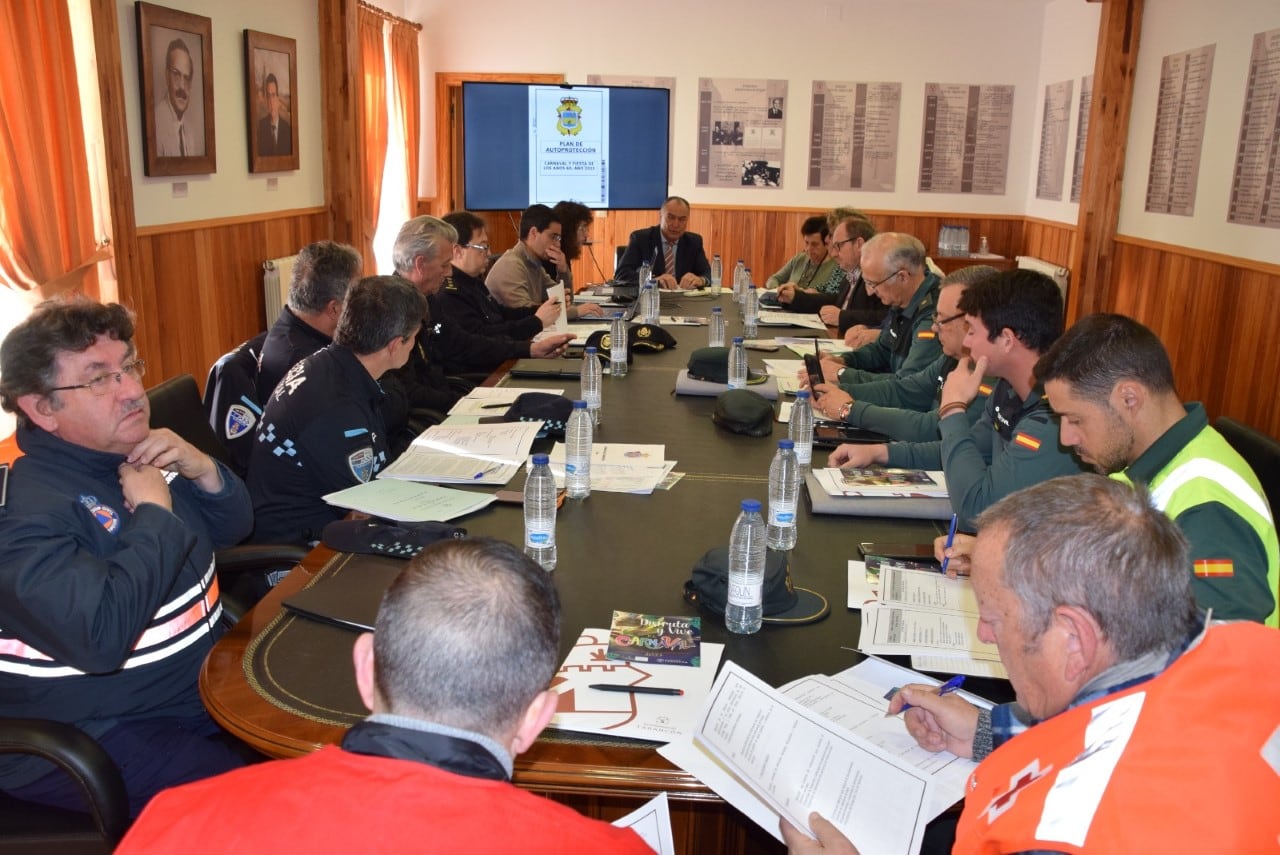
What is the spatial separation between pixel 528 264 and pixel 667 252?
1.54m

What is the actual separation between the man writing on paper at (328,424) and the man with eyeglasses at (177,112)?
273 cm

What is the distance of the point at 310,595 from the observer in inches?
72.2

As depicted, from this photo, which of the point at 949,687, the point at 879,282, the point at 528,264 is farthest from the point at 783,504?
the point at 528,264

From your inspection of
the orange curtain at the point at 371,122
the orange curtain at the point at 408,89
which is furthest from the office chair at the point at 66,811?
the orange curtain at the point at 408,89

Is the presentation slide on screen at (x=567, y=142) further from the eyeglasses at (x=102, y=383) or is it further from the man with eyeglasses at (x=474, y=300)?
the eyeglasses at (x=102, y=383)

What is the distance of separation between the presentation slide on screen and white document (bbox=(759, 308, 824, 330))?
2502mm

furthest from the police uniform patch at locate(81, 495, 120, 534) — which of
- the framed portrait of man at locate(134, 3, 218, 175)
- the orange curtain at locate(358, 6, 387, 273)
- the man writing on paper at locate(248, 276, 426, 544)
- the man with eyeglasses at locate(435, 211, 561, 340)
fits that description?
the orange curtain at locate(358, 6, 387, 273)

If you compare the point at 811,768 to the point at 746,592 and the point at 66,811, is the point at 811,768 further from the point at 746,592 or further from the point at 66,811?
the point at 66,811

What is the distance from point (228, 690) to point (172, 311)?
13.0 ft

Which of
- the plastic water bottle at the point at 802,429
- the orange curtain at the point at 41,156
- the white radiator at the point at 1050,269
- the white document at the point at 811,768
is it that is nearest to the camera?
the white document at the point at 811,768

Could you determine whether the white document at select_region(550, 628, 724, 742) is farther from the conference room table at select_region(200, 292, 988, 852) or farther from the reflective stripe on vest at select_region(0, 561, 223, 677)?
the reflective stripe on vest at select_region(0, 561, 223, 677)

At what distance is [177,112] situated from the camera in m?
4.95

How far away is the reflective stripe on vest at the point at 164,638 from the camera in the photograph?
1.68 m

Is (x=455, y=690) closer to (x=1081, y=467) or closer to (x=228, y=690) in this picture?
(x=228, y=690)
